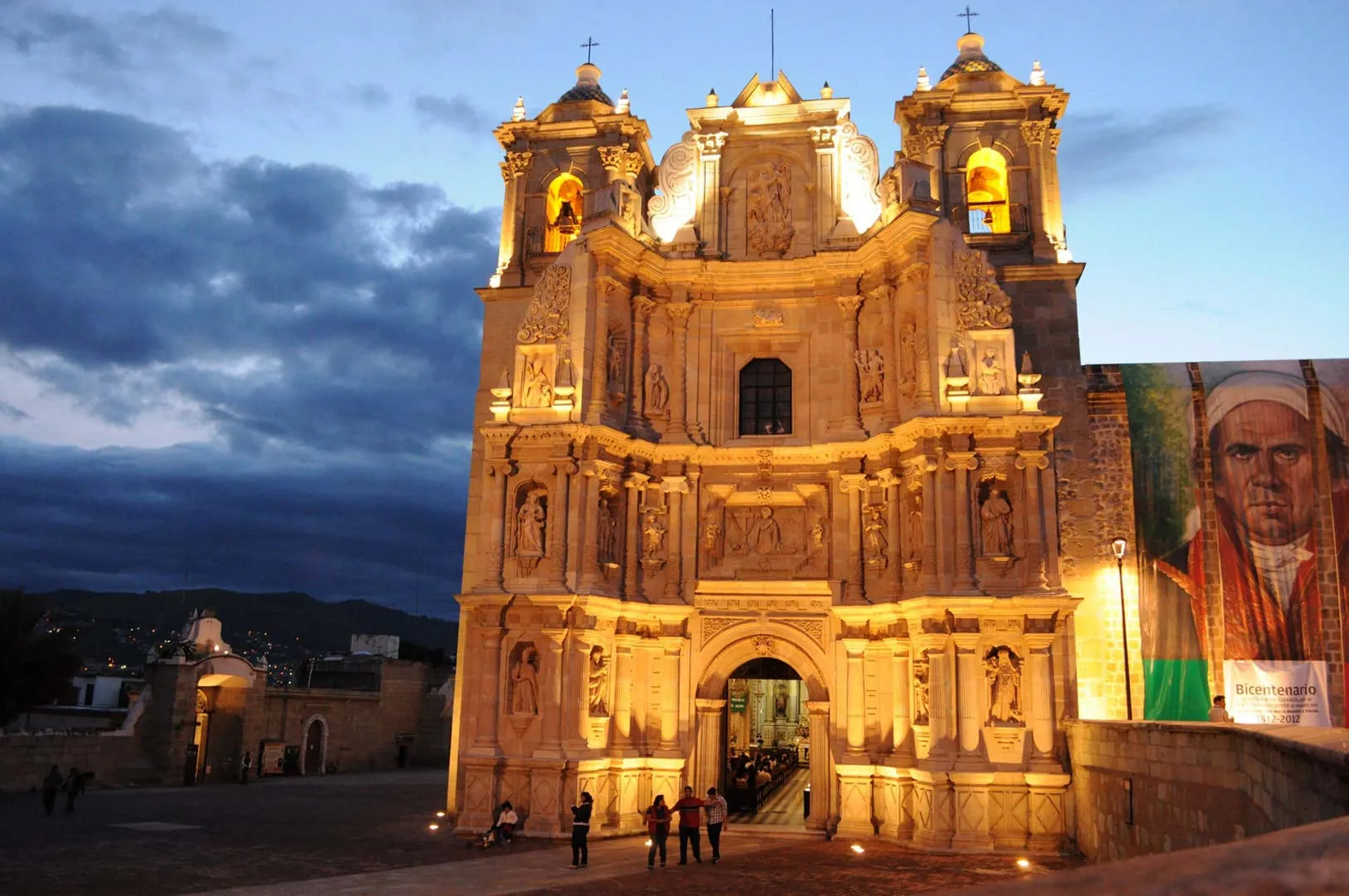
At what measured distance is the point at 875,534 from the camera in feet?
73.6

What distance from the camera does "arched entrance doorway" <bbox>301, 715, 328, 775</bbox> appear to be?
38.3 m

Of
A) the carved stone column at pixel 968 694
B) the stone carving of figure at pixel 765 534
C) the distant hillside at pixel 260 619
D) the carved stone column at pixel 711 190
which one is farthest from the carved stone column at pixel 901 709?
the distant hillside at pixel 260 619

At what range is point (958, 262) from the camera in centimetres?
2220

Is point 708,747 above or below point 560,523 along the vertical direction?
below

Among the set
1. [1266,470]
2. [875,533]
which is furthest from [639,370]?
[1266,470]

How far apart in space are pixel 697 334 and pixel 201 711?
2168 centimetres

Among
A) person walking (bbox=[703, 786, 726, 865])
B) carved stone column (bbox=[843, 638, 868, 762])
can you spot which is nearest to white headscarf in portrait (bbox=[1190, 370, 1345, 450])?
carved stone column (bbox=[843, 638, 868, 762])

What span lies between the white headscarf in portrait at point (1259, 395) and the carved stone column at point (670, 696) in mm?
11636

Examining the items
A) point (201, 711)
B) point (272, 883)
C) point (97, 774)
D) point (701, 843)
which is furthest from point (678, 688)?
point (201, 711)

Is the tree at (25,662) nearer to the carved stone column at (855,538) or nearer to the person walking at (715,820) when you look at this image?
the person walking at (715,820)

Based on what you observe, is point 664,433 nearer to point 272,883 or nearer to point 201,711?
point 272,883

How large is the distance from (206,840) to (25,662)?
59.2 feet

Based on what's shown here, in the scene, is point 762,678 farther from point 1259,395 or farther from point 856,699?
point 1259,395

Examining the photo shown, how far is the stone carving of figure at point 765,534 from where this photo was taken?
23719 millimetres
